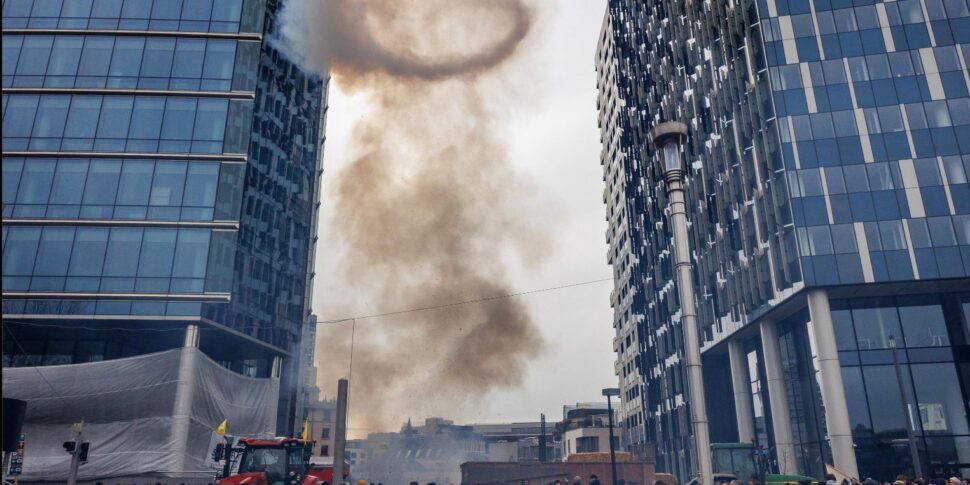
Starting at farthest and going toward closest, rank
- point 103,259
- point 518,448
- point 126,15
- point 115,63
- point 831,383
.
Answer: point 518,448 → point 126,15 → point 115,63 → point 103,259 → point 831,383

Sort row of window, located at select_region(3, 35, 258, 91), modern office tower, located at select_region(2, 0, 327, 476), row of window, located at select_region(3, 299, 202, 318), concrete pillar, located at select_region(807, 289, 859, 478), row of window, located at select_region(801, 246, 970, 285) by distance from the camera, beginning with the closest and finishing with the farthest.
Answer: concrete pillar, located at select_region(807, 289, 859, 478)
row of window, located at select_region(801, 246, 970, 285)
row of window, located at select_region(3, 299, 202, 318)
modern office tower, located at select_region(2, 0, 327, 476)
row of window, located at select_region(3, 35, 258, 91)

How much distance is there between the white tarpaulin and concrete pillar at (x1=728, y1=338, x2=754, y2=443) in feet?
109

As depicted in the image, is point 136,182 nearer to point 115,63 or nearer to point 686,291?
point 115,63

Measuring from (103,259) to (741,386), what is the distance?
41.1 metres

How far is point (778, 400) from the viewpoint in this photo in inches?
1558

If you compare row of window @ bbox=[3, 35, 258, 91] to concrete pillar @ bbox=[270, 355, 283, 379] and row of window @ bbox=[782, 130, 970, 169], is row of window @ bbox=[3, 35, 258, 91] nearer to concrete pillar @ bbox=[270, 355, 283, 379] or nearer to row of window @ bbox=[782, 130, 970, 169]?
concrete pillar @ bbox=[270, 355, 283, 379]

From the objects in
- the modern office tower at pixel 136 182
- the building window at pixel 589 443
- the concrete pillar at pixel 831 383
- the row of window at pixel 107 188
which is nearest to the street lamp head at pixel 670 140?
the concrete pillar at pixel 831 383

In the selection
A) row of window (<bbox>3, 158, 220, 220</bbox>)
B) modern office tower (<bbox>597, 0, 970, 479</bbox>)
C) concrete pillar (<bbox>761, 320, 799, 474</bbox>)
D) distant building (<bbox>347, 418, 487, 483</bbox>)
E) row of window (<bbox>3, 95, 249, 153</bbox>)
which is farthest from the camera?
distant building (<bbox>347, 418, 487, 483</bbox>)

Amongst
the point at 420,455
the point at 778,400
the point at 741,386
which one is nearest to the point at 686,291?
the point at 778,400

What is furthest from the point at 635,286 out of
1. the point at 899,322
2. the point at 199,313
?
the point at 199,313

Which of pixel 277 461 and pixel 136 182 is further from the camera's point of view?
pixel 136 182

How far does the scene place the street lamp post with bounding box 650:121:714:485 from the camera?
11.8 m

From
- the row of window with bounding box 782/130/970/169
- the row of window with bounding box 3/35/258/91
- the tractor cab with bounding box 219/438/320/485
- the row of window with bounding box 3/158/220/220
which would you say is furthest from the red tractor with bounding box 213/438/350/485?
the row of window with bounding box 3/35/258/91

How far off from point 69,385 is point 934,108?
4868 cm
